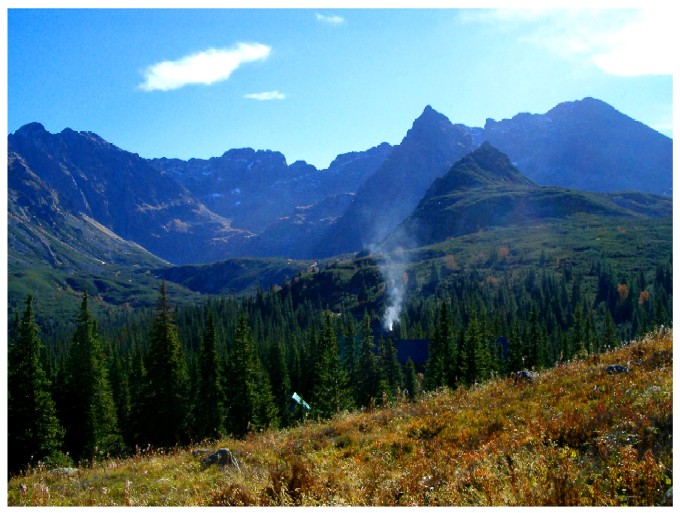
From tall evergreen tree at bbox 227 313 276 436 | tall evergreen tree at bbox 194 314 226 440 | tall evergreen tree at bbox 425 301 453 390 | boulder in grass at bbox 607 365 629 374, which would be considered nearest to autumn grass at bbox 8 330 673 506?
boulder in grass at bbox 607 365 629 374

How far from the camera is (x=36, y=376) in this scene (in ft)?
114

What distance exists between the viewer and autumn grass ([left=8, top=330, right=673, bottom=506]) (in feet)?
25.6

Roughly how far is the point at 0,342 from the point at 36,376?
3044cm

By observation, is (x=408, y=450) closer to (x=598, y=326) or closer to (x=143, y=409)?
(x=143, y=409)

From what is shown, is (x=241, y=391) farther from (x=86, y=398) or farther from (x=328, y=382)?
(x=328, y=382)

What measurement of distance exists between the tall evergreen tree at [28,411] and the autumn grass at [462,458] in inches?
886

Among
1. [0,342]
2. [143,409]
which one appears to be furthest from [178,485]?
[143,409]

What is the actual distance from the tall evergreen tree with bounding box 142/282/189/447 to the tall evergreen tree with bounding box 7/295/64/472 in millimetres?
7960

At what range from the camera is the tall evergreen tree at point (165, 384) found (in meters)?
41.7

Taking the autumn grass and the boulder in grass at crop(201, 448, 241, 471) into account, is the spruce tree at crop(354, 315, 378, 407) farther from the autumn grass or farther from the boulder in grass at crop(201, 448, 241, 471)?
the boulder in grass at crop(201, 448, 241, 471)

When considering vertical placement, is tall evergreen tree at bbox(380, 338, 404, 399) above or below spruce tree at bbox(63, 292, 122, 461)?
below

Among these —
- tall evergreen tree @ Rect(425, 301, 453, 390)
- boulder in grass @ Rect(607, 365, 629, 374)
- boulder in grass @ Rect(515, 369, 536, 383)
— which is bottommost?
tall evergreen tree @ Rect(425, 301, 453, 390)

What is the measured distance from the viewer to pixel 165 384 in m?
41.7

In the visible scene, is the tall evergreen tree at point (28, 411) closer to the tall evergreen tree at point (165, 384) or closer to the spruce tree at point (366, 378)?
the tall evergreen tree at point (165, 384)
